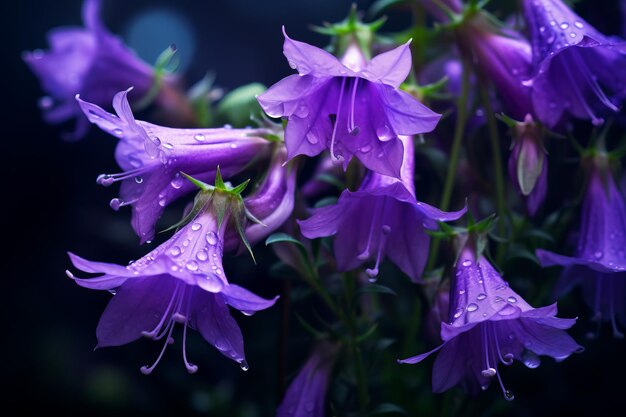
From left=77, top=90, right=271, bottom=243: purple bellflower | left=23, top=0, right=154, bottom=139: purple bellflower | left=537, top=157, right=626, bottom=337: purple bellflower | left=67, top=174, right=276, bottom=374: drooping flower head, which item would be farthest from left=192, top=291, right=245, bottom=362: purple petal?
left=23, top=0, right=154, bottom=139: purple bellflower

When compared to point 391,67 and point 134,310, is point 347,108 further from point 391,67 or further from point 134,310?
point 134,310

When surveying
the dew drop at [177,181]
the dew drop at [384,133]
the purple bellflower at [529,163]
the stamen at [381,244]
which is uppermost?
the dew drop at [384,133]

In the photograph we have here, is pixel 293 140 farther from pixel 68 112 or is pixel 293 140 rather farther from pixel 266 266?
pixel 68 112

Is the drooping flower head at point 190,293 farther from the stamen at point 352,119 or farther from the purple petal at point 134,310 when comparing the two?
the stamen at point 352,119

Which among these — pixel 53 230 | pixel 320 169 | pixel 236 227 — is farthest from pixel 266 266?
pixel 53 230

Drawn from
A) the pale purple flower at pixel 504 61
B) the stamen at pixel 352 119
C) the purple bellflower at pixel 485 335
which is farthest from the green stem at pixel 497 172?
the stamen at pixel 352 119
